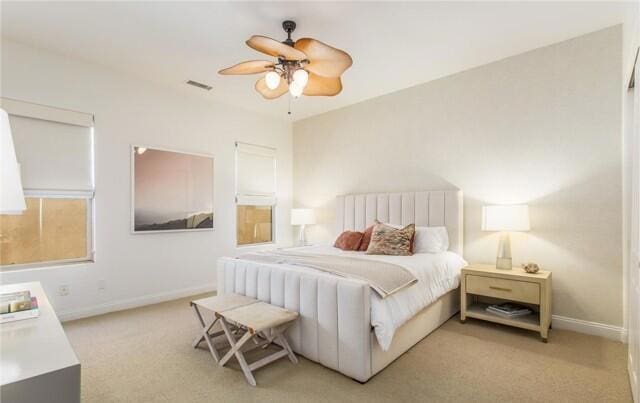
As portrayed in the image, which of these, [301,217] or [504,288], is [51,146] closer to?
[301,217]

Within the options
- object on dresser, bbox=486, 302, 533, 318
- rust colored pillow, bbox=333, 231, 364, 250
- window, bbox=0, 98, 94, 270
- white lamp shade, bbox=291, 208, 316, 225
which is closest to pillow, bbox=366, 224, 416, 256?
rust colored pillow, bbox=333, 231, 364, 250

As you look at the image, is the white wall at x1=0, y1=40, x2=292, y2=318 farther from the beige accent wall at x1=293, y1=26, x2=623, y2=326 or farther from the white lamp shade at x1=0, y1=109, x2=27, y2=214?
the white lamp shade at x1=0, y1=109, x2=27, y2=214

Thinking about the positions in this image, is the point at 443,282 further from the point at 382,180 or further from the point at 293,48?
the point at 293,48

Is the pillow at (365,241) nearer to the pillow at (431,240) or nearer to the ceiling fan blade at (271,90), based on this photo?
the pillow at (431,240)

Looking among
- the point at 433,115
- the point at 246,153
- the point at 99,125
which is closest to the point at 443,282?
the point at 433,115

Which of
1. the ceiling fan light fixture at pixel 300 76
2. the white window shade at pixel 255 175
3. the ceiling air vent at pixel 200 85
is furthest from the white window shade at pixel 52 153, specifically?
the ceiling fan light fixture at pixel 300 76

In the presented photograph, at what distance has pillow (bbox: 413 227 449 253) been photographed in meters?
3.48

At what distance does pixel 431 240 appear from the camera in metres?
3.51

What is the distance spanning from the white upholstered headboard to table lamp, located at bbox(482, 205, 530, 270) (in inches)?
18.0

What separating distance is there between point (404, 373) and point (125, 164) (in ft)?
11.9

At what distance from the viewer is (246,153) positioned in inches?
199

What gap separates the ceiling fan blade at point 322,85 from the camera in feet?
8.80

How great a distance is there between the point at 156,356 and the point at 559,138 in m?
4.04

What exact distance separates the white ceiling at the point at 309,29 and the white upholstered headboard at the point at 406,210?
1.46m
